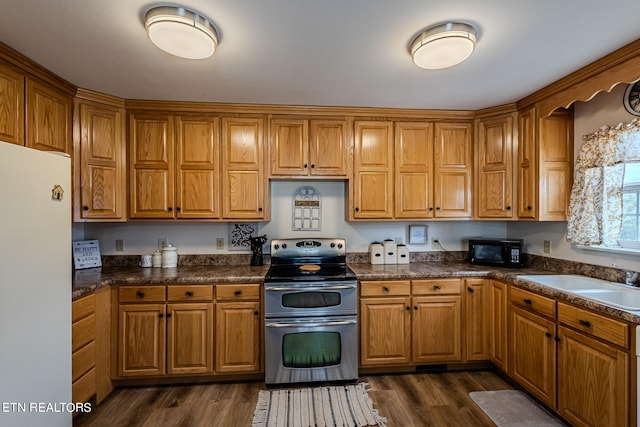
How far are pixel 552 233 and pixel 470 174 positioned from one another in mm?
849

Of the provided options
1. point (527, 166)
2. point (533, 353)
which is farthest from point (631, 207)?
point (533, 353)

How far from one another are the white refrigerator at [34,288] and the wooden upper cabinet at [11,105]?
2.41 feet

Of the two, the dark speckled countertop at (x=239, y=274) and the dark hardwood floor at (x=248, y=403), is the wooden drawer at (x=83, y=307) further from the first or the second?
the dark hardwood floor at (x=248, y=403)

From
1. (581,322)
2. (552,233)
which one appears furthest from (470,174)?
(581,322)

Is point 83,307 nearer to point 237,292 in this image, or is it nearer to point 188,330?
point 188,330

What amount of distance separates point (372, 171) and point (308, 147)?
64cm

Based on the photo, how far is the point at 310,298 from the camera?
2350 millimetres

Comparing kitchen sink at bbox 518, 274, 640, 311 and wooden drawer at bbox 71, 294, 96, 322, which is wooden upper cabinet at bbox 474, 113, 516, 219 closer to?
kitchen sink at bbox 518, 274, 640, 311

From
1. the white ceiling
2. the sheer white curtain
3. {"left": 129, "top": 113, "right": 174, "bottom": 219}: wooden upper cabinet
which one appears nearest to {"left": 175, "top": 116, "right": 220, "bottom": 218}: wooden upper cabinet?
{"left": 129, "top": 113, "right": 174, "bottom": 219}: wooden upper cabinet

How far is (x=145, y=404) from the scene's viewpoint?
214 centimetres

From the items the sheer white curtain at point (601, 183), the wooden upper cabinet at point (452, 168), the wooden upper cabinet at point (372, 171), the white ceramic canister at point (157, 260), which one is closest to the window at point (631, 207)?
the sheer white curtain at point (601, 183)

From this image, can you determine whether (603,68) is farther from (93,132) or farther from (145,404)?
(145,404)

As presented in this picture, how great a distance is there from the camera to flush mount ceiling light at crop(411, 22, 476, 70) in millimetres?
1482

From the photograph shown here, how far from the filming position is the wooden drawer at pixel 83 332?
1.88 meters
